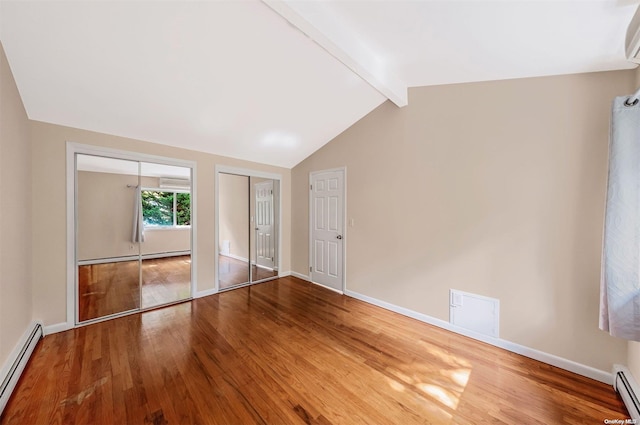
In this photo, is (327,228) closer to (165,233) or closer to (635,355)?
(165,233)

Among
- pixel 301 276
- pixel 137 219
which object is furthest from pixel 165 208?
pixel 301 276

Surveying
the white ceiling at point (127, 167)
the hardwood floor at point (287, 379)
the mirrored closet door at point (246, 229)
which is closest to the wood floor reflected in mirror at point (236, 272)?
the mirrored closet door at point (246, 229)

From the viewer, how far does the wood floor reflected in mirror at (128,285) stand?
2721 mm

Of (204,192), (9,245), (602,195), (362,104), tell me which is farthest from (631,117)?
(9,245)

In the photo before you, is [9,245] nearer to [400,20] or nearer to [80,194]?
[80,194]

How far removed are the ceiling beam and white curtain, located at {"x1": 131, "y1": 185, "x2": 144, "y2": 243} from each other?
2808mm

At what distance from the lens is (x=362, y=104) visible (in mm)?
3188

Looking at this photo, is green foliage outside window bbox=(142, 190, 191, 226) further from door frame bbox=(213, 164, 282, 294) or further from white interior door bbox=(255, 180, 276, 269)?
white interior door bbox=(255, 180, 276, 269)

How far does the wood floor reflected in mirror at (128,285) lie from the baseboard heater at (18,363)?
39cm

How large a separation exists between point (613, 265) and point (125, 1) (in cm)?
379

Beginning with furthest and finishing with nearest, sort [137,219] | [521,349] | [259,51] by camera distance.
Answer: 1. [137,219]
2. [521,349]
3. [259,51]

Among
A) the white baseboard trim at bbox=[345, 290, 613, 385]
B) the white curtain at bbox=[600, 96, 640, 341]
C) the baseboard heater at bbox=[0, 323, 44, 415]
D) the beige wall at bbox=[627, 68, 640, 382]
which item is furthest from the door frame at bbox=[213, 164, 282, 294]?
the beige wall at bbox=[627, 68, 640, 382]

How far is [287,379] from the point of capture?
1836 millimetres

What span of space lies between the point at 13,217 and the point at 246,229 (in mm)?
2656
